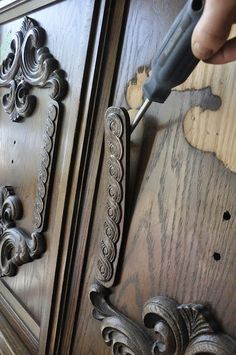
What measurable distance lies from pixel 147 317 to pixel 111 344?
0.09 metres

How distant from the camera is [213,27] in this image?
20cm

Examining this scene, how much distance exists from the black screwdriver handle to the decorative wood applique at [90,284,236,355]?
0.81 feet

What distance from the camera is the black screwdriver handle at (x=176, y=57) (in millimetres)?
278

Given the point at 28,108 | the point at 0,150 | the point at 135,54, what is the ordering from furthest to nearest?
the point at 0,150 → the point at 28,108 → the point at 135,54

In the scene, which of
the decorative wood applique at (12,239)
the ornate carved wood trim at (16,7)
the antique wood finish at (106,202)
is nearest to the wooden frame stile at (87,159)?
the antique wood finish at (106,202)

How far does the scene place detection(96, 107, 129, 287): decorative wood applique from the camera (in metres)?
Answer: 0.45

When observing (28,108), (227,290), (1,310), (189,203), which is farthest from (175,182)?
(1,310)

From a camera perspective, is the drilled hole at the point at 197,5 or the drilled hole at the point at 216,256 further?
the drilled hole at the point at 216,256

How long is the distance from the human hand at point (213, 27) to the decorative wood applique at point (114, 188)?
23 cm

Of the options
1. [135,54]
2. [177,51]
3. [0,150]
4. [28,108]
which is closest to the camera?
[177,51]

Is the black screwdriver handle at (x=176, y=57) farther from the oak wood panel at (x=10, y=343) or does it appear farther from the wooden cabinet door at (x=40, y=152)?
the oak wood panel at (x=10, y=343)

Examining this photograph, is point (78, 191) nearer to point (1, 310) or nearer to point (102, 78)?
point (102, 78)

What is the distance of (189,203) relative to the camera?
396 mm

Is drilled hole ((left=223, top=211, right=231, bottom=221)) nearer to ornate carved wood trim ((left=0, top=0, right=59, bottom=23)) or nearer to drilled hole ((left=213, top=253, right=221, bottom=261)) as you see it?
drilled hole ((left=213, top=253, right=221, bottom=261))
